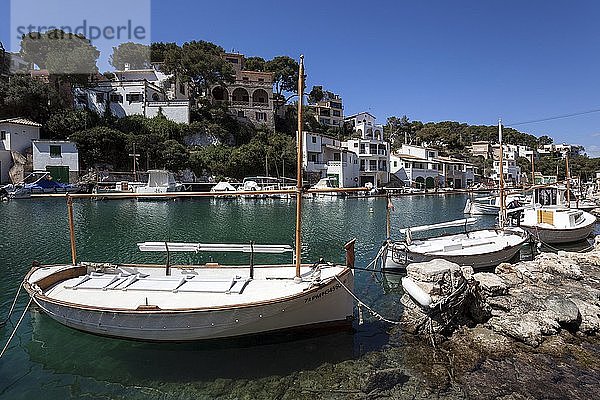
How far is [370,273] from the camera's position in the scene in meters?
17.2

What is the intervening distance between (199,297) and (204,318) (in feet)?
3.30

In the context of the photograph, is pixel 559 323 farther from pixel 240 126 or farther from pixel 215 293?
pixel 240 126

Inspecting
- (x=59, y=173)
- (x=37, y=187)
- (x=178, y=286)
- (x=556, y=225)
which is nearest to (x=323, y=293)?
Answer: (x=178, y=286)

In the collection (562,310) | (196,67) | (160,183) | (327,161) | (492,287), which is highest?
(196,67)

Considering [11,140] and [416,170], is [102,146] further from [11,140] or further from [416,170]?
[416,170]

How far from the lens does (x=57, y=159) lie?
2172 inches

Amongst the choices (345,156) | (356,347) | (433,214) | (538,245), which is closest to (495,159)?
(345,156)

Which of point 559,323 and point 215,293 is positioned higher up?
point 215,293

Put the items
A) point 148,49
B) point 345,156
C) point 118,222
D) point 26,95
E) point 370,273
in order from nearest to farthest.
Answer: point 370,273 < point 118,222 < point 26,95 < point 345,156 < point 148,49

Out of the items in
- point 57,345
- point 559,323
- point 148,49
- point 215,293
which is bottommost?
point 57,345

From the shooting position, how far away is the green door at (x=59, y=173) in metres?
54.7

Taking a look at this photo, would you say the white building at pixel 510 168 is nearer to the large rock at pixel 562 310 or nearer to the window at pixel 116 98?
the window at pixel 116 98

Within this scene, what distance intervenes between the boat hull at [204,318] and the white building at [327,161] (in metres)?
59.5

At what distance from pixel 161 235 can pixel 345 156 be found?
161 ft
